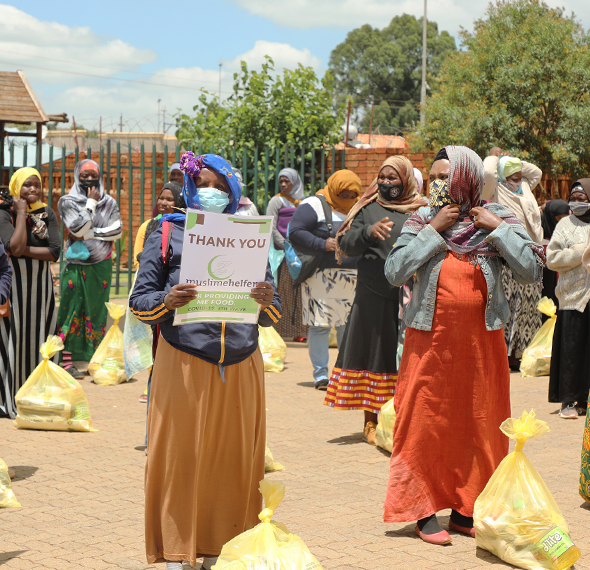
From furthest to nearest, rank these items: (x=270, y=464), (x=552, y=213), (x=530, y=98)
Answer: (x=530, y=98) → (x=552, y=213) → (x=270, y=464)

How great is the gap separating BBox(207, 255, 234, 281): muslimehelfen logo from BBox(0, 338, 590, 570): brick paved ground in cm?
151

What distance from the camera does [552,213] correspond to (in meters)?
9.93

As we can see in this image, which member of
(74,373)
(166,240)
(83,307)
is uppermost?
(166,240)

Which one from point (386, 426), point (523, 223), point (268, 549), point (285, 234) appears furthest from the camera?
point (285, 234)

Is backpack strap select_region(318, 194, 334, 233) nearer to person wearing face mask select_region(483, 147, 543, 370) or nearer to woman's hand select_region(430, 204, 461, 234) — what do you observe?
person wearing face mask select_region(483, 147, 543, 370)

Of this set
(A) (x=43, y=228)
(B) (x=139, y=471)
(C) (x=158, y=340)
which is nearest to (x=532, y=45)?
(A) (x=43, y=228)

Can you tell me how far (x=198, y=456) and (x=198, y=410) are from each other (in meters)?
0.20

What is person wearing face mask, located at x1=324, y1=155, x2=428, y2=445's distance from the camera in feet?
20.6

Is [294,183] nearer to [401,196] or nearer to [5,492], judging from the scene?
[401,196]

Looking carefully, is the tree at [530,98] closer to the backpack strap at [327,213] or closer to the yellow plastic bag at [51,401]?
the backpack strap at [327,213]

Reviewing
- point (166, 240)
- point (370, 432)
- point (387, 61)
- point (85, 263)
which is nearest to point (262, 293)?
point (166, 240)

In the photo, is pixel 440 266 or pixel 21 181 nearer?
pixel 440 266

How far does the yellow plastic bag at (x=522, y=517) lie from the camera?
3941mm

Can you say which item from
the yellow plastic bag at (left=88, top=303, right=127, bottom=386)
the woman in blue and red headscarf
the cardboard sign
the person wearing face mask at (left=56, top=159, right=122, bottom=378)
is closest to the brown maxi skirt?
the cardboard sign
